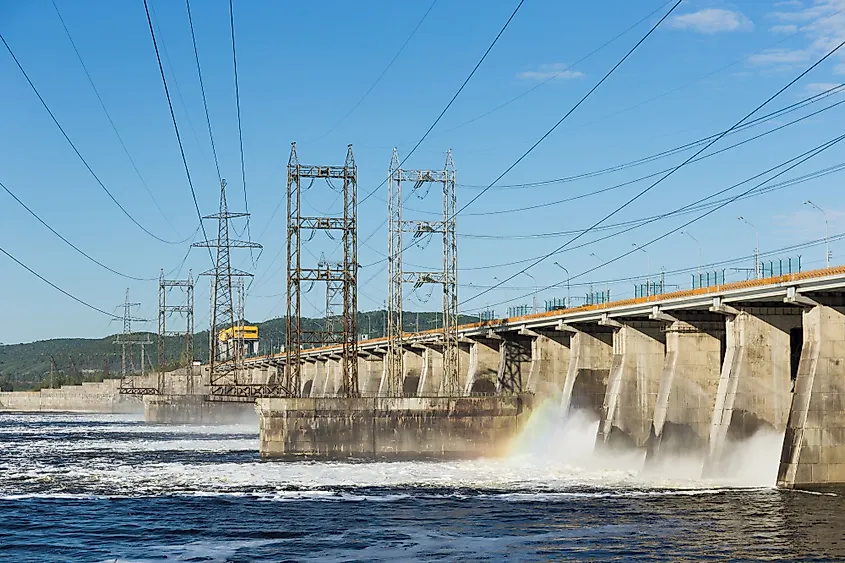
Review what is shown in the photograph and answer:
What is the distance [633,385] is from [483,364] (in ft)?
99.2

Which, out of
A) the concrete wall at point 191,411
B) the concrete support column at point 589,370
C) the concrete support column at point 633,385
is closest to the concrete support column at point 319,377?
the concrete wall at point 191,411

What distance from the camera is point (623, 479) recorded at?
203 ft

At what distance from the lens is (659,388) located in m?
70.8

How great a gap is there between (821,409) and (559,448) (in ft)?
97.4

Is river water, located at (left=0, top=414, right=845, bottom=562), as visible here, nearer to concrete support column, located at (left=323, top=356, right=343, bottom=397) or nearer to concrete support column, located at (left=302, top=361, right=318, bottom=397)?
concrete support column, located at (left=323, top=356, right=343, bottom=397)

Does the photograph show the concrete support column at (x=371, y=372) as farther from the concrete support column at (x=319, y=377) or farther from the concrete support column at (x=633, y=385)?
the concrete support column at (x=633, y=385)

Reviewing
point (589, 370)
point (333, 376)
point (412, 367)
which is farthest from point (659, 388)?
point (333, 376)

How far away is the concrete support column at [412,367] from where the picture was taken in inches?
4995

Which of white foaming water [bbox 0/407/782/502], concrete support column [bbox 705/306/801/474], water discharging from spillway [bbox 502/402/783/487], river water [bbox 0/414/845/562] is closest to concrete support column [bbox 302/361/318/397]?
white foaming water [bbox 0/407/782/502]

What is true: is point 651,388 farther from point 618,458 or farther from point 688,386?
point 688,386

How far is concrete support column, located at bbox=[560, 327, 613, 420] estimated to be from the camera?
82.0 meters

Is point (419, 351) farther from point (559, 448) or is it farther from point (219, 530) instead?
point (219, 530)

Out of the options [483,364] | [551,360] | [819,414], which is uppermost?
[551,360]

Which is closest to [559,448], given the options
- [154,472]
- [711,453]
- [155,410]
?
[711,453]
